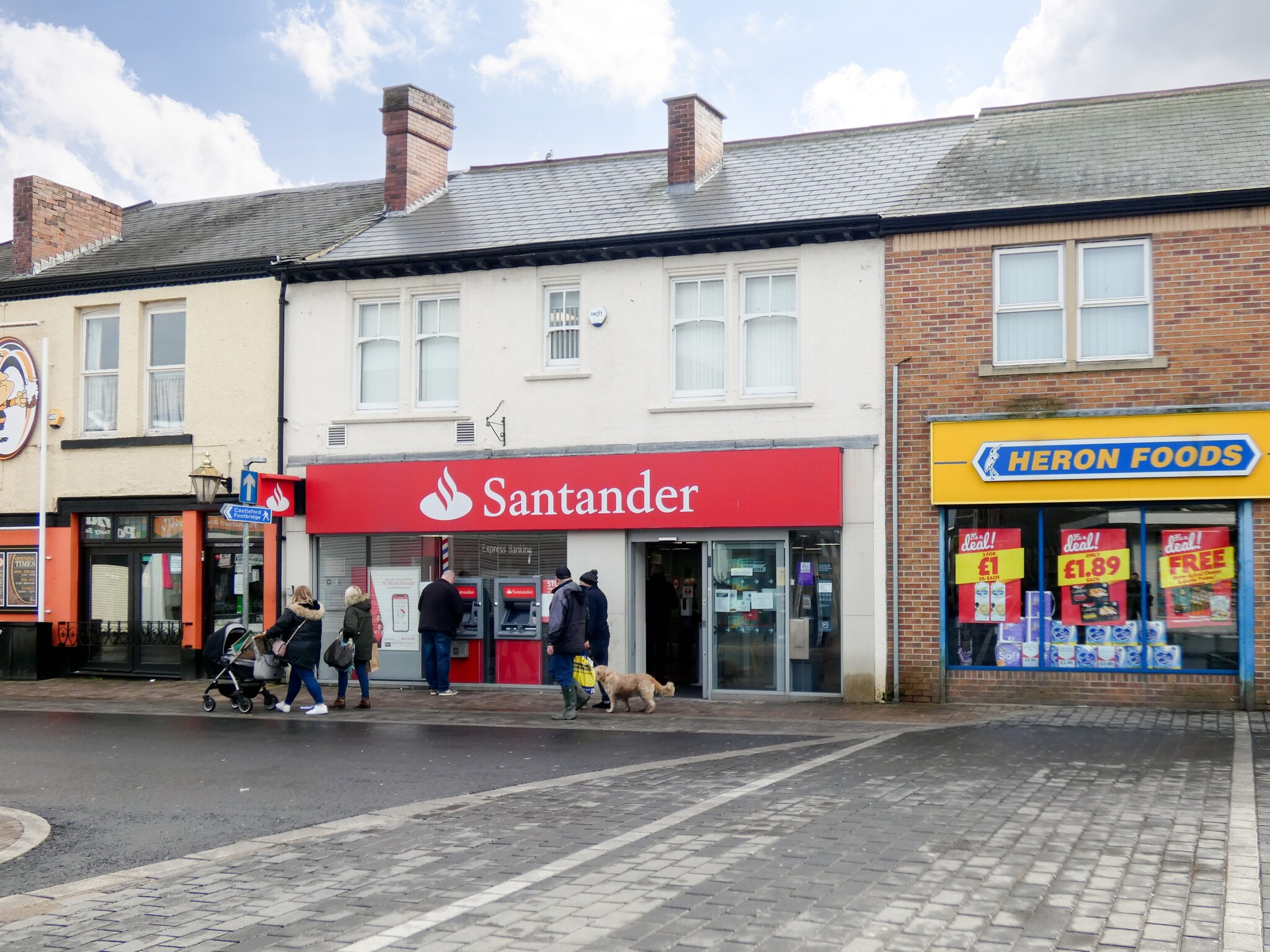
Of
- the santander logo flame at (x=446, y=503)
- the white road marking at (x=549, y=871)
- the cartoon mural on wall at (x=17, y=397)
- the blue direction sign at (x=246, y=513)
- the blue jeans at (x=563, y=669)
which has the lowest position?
the white road marking at (x=549, y=871)

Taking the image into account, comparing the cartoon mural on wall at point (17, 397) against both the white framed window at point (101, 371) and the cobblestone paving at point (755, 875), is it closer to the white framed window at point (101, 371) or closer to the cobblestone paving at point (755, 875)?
the white framed window at point (101, 371)

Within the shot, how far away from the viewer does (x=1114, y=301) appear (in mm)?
15156

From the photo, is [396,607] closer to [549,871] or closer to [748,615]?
[748,615]

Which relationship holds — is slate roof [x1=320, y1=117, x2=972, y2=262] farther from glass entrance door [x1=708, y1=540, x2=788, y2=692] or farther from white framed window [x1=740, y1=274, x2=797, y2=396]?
glass entrance door [x1=708, y1=540, x2=788, y2=692]

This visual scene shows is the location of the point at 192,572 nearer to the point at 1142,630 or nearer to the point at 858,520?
the point at 858,520

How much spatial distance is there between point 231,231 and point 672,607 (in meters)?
10.4

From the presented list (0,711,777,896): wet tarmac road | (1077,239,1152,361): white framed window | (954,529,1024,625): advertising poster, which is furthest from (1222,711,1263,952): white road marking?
(1077,239,1152,361): white framed window

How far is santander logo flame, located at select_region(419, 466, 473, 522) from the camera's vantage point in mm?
17766

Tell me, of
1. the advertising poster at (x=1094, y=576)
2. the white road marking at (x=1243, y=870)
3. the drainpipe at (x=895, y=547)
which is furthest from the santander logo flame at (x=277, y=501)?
the white road marking at (x=1243, y=870)

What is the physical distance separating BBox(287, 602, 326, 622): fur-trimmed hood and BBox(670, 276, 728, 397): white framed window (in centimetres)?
554

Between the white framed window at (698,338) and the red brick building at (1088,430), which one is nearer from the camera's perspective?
the red brick building at (1088,430)

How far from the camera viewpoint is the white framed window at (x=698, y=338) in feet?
56.1

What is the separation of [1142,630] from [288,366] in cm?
1245

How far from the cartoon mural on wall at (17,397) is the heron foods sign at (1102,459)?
14.6m
